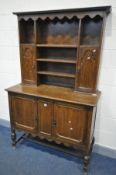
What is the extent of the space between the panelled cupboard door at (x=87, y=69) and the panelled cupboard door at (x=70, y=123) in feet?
1.08

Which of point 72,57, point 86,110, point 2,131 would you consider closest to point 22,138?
point 2,131

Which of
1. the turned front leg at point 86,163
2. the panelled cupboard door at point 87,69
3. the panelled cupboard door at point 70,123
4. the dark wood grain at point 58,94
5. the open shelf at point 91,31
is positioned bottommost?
the turned front leg at point 86,163

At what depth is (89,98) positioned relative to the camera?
5.45ft

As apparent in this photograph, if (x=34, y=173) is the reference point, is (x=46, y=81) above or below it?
above

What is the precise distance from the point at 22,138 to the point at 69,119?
104 cm

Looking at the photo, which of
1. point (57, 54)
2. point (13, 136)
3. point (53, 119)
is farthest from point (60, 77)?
point (13, 136)

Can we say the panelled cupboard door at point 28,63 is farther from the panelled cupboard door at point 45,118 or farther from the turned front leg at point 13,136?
the turned front leg at point 13,136

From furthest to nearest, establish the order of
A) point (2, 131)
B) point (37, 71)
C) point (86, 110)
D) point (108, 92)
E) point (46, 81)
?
point (2, 131)
point (46, 81)
point (37, 71)
point (108, 92)
point (86, 110)

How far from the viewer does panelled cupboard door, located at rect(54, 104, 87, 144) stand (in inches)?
64.6

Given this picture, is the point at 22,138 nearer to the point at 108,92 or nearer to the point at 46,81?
the point at 46,81

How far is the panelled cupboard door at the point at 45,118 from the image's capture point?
1.78 metres

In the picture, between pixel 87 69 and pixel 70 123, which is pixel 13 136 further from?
pixel 87 69

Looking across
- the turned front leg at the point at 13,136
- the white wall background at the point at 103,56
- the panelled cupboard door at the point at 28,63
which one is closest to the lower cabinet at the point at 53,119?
the turned front leg at the point at 13,136

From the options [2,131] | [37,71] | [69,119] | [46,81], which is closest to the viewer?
[69,119]
